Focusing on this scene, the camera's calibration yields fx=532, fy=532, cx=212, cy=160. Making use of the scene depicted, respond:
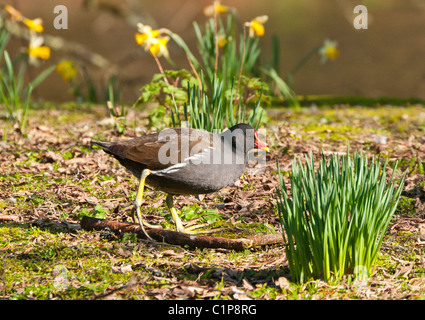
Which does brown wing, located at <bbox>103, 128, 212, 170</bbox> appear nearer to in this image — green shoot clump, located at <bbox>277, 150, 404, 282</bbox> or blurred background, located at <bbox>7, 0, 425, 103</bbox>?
green shoot clump, located at <bbox>277, 150, 404, 282</bbox>

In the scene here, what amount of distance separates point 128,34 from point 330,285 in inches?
347

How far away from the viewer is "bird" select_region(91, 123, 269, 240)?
11.5 feet

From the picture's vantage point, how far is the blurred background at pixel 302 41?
9.59 m

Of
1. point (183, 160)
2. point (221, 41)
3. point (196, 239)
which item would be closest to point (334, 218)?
point (196, 239)

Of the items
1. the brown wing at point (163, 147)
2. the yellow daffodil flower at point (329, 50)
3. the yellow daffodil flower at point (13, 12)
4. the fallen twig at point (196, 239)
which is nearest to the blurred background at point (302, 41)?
the yellow daffodil flower at point (329, 50)

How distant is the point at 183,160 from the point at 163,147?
0.58 feet

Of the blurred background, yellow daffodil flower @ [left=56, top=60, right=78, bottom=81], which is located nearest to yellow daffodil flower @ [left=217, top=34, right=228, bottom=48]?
yellow daffodil flower @ [left=56, top=60, right=78, bottom=81]

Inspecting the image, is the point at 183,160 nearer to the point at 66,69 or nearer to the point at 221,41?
the point at 221,41

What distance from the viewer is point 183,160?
3.51 m

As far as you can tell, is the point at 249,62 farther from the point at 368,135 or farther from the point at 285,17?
the point at 285,17

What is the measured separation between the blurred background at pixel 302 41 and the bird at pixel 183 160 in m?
5.40

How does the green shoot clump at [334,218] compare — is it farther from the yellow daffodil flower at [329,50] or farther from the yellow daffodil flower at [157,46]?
the yellow daffodil flower at [329,50]

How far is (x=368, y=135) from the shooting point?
5941 millimetres
